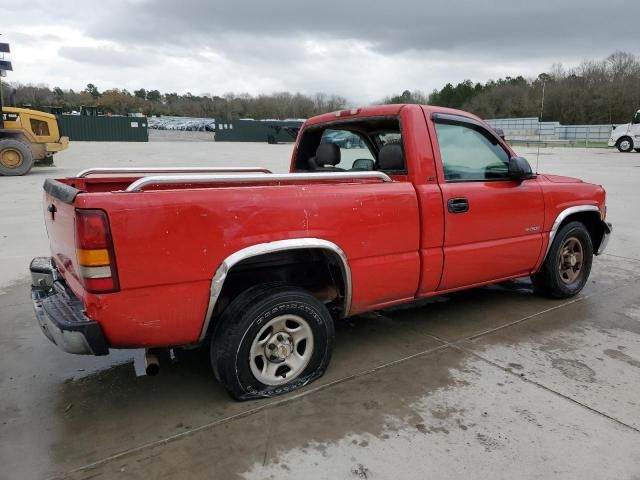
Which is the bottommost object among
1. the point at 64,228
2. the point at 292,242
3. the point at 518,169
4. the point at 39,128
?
the point at 292,242

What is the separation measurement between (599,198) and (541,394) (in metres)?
2.57

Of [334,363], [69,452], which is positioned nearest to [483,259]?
[334,363]

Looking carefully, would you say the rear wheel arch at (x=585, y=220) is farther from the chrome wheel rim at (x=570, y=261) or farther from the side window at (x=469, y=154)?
the side window at (x=469, y=154)

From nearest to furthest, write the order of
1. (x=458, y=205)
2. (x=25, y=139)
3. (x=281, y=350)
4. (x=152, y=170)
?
(x=281, y=350) → (x=458, y=205) → (x=152, y=170) → (x=25, y=139)

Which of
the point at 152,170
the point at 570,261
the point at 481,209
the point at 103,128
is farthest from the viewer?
the point at 103,128

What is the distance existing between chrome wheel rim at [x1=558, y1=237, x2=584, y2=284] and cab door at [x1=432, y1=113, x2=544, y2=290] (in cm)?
56

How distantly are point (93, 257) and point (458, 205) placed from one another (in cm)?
244

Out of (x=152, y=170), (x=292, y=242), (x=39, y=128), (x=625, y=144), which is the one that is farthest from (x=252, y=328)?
(x=625, y=144)

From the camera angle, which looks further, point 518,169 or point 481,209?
point 518,169

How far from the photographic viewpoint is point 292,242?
2789mm

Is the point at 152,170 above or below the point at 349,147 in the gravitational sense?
below

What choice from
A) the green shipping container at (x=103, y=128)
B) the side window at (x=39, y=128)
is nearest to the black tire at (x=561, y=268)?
the side window at (x=39, y=128)

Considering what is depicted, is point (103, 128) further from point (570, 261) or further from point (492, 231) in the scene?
point (492, 231)

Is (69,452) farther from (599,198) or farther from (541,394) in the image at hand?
(599,198)
